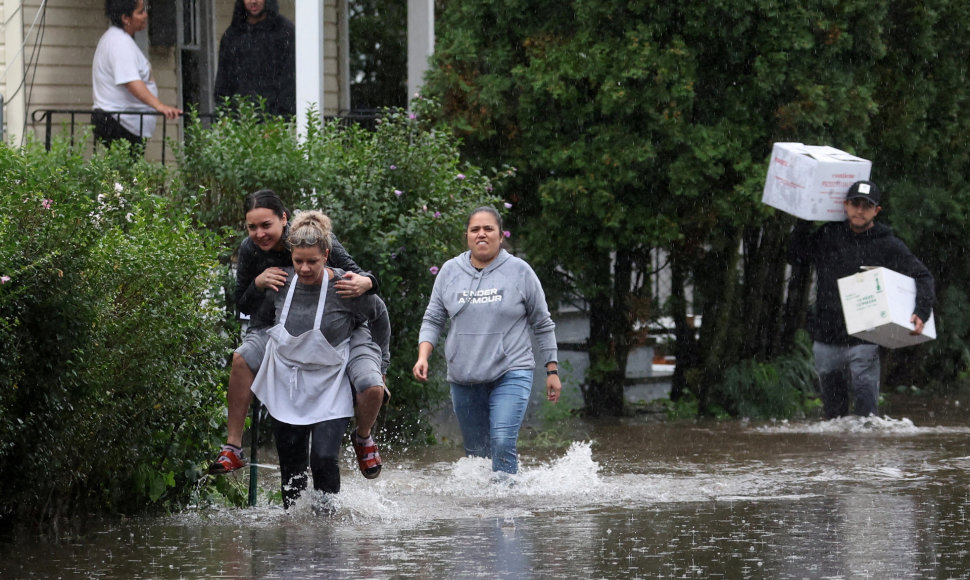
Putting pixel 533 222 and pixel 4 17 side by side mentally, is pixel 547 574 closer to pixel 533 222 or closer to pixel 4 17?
pixel 533 222

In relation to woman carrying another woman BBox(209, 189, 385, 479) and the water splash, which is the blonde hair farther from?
the water splash

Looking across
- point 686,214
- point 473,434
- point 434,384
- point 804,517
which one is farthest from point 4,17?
point 804,517

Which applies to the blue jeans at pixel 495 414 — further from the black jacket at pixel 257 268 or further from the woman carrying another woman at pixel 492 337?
the black jacket at pixel 257 268

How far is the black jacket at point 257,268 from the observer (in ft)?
24.8

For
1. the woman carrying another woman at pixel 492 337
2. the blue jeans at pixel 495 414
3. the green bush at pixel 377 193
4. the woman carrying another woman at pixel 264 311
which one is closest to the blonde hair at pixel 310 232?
the woman carrying another woman at pixel 264 311

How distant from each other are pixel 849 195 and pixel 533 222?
3148 millimetres

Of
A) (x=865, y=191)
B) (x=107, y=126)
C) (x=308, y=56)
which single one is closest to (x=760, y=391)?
(x=865, y=191)

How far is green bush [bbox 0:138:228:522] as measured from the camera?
6512 mm

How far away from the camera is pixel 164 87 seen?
15266mm

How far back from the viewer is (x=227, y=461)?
728cm

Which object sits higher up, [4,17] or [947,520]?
[4,17]

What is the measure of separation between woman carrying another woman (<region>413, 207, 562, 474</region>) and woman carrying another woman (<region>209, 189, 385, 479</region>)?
0.85 metres

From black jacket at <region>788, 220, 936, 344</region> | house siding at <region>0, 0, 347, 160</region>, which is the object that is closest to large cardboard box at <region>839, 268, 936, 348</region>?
black jacket at <region>788, 220, 936, 344</region>

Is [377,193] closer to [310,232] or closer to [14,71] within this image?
[310,232]
